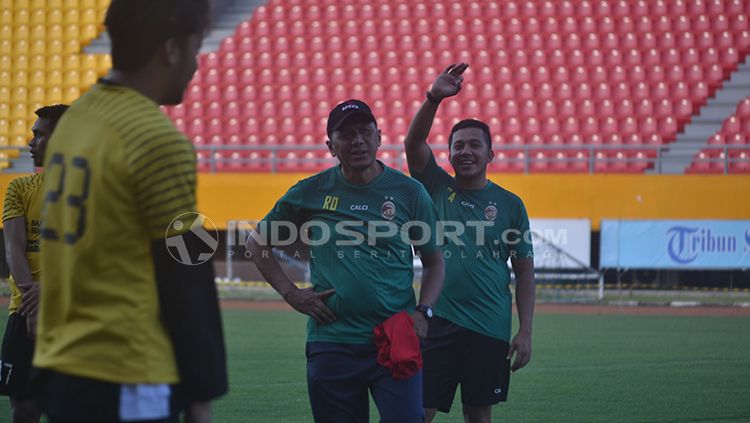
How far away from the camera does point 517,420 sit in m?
8.41

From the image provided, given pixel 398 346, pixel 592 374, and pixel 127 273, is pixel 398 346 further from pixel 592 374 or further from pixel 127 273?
pixel 592 374

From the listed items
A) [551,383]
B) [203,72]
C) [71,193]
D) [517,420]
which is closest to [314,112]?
[203,72]

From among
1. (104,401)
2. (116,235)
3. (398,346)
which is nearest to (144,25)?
(116,235)

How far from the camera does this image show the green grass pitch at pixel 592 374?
8.66m

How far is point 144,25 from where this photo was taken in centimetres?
258

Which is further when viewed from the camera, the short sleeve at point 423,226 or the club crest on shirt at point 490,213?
the club crest on shirt at point 490,213

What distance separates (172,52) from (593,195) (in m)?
19.5

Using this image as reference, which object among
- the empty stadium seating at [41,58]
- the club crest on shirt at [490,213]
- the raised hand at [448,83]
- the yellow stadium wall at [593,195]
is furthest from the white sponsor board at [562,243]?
the raised hand at [448,83]

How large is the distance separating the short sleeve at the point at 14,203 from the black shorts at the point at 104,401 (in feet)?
11.6

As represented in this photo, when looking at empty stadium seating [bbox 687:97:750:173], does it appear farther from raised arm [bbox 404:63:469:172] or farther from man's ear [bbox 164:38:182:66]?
man's ear [bbox 164:38:182:66]

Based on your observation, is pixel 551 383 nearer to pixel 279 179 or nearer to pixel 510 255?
pixel 510 255

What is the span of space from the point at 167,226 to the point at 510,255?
14.0 feet

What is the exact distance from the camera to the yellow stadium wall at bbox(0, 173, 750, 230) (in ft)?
69.6

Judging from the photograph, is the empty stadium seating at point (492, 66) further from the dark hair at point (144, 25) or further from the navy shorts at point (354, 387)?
the dark hair at point (144, 25)
